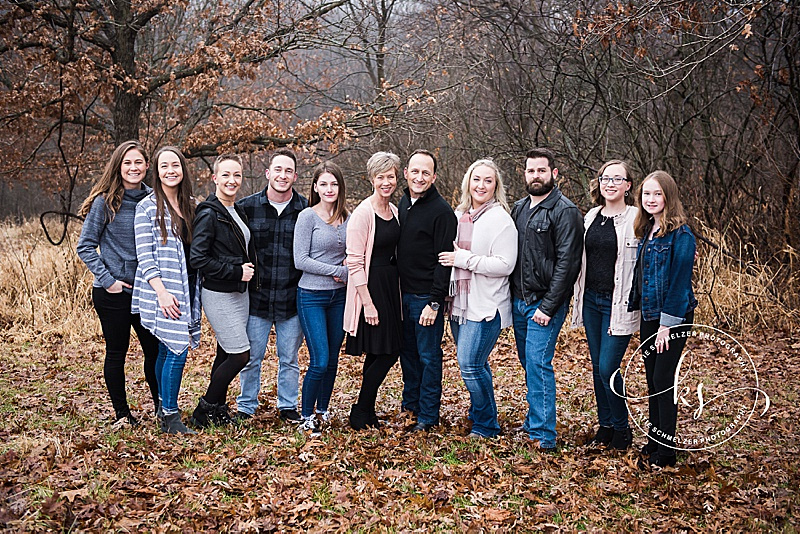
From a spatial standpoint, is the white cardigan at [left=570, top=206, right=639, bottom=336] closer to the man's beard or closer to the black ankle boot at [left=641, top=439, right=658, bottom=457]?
the man's beard

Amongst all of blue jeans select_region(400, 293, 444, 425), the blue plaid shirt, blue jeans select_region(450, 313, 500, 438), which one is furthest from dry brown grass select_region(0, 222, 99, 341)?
blue jeans select_region(450, 313, 500, 438)

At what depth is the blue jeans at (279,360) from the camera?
5816 millimetres

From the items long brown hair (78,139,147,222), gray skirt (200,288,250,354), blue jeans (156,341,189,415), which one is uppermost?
long brown hair (78,139,147,222)

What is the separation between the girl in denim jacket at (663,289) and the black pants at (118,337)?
359 cm

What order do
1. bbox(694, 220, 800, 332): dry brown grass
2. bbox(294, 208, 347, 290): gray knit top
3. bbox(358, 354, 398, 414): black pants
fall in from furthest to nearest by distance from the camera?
bbox(694, 220, 800, 332): dry brown grass, bbox(358, 354, 398, 414): black pants, bbox(294, 208, 347, 290): gray knit top

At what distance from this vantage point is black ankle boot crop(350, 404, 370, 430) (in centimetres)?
574

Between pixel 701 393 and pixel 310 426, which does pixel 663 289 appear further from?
pixel 310 426

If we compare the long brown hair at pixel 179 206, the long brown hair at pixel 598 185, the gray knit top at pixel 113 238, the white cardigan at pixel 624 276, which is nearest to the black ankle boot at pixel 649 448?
the white cardigan at pixel 624 276

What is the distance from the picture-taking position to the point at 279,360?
5.93m

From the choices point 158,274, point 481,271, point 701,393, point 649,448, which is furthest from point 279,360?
point 701,393

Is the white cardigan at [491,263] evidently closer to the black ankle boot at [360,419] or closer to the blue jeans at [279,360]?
the black ankle boot at [360,419]

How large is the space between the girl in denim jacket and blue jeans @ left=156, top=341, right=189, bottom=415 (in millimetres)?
3248

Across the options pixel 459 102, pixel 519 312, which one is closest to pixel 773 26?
pixel 459 102

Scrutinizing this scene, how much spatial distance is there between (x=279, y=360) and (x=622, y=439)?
8.85 ft
